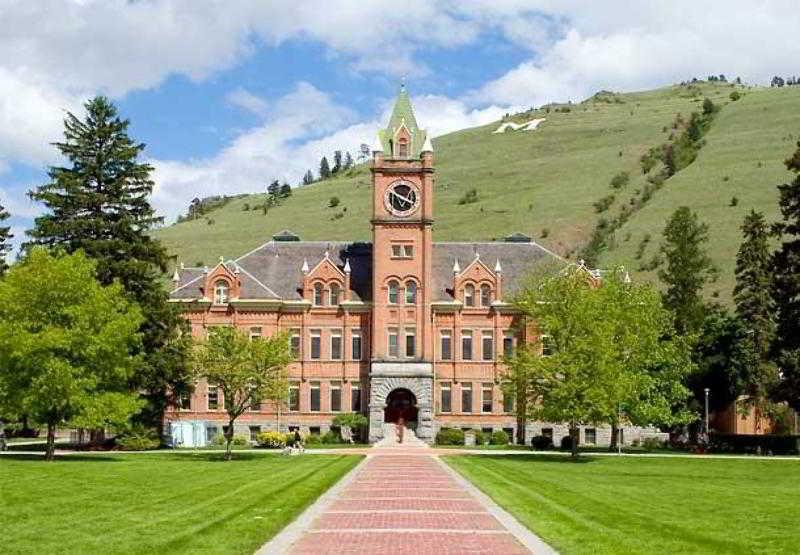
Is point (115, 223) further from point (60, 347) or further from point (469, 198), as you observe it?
point (469, 198)

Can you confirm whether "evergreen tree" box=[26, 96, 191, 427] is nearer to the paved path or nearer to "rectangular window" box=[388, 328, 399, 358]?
"rectangular window" box=[388, 328, 399, 358]

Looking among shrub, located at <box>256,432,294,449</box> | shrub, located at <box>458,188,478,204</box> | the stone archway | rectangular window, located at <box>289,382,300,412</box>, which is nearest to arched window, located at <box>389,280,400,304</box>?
the stone archway

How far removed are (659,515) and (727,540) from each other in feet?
15.8

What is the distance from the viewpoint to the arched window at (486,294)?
274ft

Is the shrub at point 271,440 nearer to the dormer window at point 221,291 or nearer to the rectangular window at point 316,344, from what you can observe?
the rectangular window at point 316,344

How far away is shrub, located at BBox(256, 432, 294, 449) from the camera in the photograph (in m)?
72.4

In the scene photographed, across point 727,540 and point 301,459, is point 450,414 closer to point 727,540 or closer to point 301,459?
point 301,459

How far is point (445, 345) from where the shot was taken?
3305 inches

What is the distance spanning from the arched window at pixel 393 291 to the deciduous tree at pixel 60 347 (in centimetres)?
3240

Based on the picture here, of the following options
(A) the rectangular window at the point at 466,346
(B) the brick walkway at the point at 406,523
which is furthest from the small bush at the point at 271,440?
(B) the brick walkway at the point at 406,523

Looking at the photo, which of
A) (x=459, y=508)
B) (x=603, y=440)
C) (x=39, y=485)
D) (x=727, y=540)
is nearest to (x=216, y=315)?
(x=603, y=440)

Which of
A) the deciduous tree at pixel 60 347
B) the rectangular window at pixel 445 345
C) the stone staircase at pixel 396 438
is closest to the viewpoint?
the deciduous tree at pixel 60 347

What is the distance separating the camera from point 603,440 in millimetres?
82688

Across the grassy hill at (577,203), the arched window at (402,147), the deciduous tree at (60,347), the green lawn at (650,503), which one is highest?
the grassy hill at (577,203)
